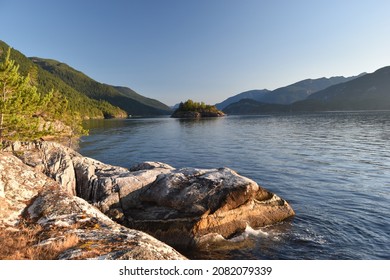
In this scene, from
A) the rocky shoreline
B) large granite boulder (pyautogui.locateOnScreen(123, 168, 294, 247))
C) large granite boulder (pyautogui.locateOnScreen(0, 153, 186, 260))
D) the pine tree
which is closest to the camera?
large granite boulder (pyautogui.locateOnScreen(0, 153, 186, 260))

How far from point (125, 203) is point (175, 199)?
13.7 ft

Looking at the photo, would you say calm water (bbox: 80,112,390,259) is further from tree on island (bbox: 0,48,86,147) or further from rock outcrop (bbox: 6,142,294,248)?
tree on island (bbox: 0,48,86,147)

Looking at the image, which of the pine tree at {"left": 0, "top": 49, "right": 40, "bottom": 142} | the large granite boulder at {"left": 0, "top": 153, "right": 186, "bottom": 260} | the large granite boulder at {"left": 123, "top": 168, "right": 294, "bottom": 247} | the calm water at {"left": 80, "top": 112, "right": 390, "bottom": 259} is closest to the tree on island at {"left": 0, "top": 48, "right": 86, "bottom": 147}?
the pine tree at {"left": 0, "top": 49, "right": 40, "bottom": 142}

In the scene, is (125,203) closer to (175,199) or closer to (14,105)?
(175,199)

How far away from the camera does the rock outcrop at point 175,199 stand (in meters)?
16.8

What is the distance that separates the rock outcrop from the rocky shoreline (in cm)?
7

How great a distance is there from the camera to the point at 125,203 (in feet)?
61.6

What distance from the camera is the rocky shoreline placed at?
11.0 m

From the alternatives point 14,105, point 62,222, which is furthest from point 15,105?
point 62,222

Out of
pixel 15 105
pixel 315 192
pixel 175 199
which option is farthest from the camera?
pixel 315 192

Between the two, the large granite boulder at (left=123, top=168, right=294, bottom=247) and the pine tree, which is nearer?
the large granite boulder at (left=123, top=168, right=294, bottom=247)

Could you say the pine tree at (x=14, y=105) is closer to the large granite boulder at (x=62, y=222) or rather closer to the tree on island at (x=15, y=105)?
the tree on island at (x=15, y=105)

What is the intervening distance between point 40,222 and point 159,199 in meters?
8.34

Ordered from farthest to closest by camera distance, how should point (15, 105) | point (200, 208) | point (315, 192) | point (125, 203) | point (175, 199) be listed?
point (315, 192)
point (125, 203)
point (175, 199)
point (15, 105)
point (200, 208)
